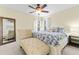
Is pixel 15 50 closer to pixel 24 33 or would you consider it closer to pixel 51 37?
pixel 24 33

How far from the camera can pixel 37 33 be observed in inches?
57.9

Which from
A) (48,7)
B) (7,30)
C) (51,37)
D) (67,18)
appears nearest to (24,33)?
(7,30)

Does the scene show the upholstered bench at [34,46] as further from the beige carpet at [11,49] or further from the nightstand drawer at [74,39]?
the nightstand drawer at [74,39]

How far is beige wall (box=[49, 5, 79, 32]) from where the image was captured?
139 cm

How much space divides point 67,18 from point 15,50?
0.99 meters

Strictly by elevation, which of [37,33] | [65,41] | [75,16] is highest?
[75,16]

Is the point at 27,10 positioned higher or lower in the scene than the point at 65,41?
higher

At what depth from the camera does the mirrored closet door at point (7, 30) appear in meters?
1.32

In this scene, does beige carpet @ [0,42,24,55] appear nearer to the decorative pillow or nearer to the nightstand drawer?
the decorative pillow

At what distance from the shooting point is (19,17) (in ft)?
4.72

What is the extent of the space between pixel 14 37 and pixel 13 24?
0.21m

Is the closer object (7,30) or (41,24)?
(7,30)
